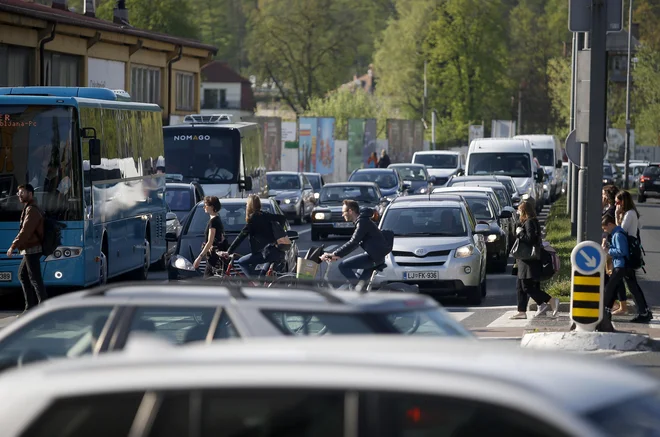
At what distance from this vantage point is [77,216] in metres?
19.5

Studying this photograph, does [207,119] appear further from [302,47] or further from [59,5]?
[302,47]

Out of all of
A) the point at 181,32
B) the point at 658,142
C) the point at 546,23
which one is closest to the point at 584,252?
the point at 658,142

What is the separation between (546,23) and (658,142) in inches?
1928

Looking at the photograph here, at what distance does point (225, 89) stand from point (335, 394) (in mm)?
138002

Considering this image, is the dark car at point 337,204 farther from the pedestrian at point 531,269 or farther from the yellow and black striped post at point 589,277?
the yellow and black striped post at point 589,277

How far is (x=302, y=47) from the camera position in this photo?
4373 inches

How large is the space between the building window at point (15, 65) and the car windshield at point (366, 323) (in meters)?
31.3

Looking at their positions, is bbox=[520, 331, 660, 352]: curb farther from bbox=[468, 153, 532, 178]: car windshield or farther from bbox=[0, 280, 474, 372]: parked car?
bbox=[468, 153, 532, 178]: car windshield

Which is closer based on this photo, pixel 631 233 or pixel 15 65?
pixel 631 233

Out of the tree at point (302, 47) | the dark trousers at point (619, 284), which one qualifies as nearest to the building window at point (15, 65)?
the dark trousers at point (619, 284)

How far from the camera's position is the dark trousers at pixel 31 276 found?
17.8 meters

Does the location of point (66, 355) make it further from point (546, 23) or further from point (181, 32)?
point (546, 23)

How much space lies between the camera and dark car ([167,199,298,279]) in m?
18.6

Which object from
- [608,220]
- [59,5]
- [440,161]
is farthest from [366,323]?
[440,161]
